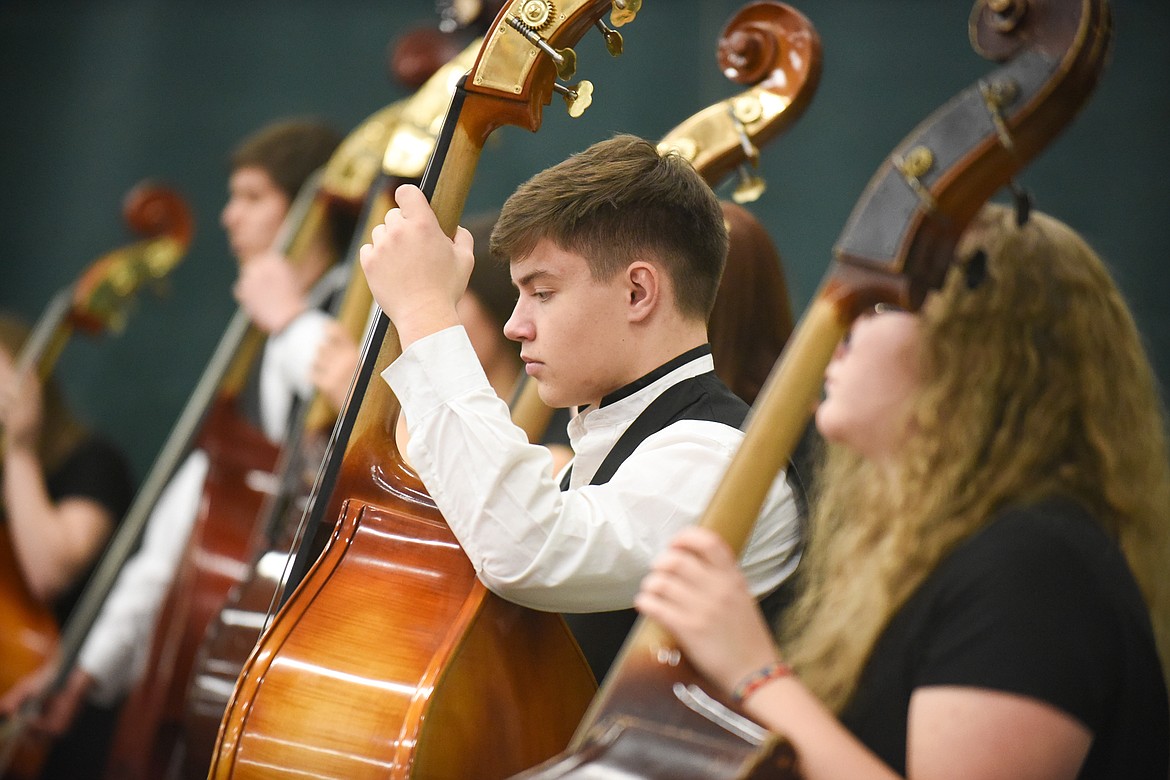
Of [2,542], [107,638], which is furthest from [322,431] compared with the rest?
[2,542]

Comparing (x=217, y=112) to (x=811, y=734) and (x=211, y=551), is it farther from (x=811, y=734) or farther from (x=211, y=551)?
(x=811, y=734)

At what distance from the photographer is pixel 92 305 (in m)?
3.15

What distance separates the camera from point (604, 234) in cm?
141

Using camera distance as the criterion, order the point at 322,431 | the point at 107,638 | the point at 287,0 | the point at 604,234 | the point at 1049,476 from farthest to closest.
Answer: the point at 287,0
the point at 107,638
the point at 322,431
the point at 604,234
the point at 1049,476

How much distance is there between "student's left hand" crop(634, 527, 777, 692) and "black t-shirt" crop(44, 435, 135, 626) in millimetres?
2525

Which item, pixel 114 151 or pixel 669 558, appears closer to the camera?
pixel 669 558

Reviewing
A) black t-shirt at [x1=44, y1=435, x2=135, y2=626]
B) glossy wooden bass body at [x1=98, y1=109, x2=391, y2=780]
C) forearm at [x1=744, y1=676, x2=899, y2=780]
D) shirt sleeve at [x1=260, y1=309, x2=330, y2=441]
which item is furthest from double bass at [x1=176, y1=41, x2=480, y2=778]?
black t-shirt at [x1=44, y1=435, x2=135, y2=626]

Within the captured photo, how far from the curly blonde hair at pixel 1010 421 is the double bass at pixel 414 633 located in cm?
30

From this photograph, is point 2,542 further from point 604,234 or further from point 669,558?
point 669,558

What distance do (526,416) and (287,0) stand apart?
3.00 m

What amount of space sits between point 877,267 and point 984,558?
26cm

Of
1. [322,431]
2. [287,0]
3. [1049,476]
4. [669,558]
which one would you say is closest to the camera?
[669,558]

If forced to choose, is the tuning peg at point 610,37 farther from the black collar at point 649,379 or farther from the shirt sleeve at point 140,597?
the shirt sleeve at point 140,597

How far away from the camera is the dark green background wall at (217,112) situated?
10.7ft
